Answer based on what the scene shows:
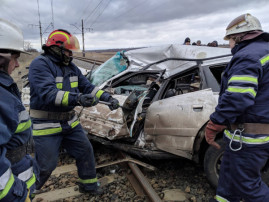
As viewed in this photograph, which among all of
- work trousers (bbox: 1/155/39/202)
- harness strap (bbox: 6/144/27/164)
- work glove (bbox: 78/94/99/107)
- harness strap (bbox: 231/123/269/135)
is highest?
work glove (bbox: 78/94/99/107)

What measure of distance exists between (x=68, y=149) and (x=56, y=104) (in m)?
0.78

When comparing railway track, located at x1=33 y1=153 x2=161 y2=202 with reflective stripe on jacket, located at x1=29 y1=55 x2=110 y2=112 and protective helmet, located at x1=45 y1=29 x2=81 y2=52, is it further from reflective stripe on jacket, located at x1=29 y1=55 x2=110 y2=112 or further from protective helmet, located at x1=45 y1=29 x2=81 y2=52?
protective helmet, located at x1=45 y1=29 x2=81 y2=52

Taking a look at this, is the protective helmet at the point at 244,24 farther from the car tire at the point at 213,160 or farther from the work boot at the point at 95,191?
the work boot at the point at 95,191

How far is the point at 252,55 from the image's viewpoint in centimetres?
177

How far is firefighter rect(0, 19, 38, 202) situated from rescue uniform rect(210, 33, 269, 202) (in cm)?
153

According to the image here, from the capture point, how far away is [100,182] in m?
3.13

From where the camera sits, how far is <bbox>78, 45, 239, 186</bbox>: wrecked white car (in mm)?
2668

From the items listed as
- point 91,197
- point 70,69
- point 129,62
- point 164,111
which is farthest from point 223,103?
point 129,62

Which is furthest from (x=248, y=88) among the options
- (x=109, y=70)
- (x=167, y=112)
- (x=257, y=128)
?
(x=109, y=70)

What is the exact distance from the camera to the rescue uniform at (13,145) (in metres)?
1.18

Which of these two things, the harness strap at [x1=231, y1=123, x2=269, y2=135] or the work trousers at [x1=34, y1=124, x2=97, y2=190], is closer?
the harness strap at [x1=231, y1=123, x2=269, y2=135]

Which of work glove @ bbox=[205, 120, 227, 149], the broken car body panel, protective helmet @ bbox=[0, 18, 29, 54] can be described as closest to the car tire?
the broken car body panel

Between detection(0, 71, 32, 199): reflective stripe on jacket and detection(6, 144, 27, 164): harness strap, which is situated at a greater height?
detection(0, 71, 32, 199): reflective stripe on jacket

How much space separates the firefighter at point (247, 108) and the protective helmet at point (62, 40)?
1696 millimetres
